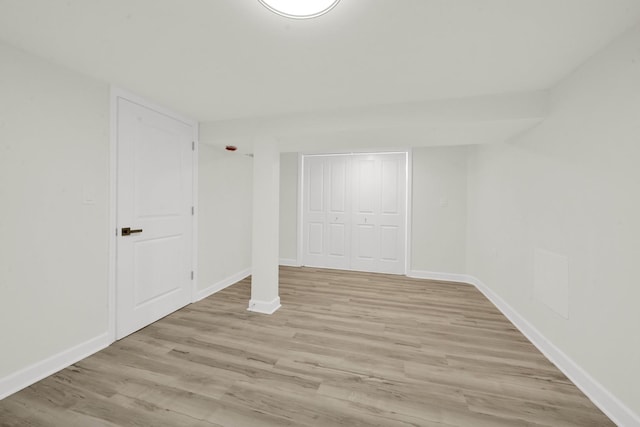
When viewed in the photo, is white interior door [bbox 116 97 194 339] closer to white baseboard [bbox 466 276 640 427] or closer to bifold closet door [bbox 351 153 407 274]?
bifold closet door [bbox 351 153 407 274]

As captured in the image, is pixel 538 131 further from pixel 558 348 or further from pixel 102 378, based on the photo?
pixel 102 378

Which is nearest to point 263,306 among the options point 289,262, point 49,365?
point 49,365

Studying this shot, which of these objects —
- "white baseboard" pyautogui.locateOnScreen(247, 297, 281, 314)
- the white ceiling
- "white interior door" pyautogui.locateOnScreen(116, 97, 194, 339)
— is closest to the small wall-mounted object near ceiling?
the white ceiling

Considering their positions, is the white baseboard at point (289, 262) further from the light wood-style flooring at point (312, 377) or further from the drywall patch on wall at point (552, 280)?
the drywall patch on wall at point (552, 280)

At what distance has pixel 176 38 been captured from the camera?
156 cm

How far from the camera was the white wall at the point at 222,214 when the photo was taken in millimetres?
3275

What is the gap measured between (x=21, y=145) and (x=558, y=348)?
4.08 m

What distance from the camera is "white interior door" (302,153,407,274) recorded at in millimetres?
4571

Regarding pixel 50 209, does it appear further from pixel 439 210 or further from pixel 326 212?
pixel 439 210

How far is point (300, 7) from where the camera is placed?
1247 millimetres

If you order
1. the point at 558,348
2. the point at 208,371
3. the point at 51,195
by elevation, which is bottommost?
the point at 208,371

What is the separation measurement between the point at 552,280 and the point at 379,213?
273 centimetres

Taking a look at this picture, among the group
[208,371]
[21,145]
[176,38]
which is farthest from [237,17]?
[208,371]

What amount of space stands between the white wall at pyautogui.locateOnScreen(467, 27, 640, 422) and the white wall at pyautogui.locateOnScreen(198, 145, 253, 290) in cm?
344
